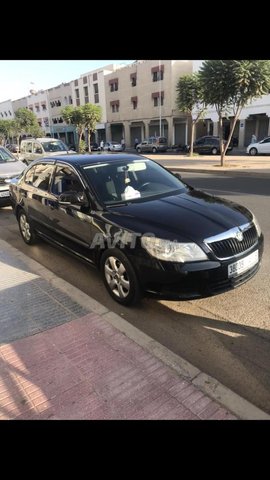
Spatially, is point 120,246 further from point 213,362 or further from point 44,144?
point 44,144

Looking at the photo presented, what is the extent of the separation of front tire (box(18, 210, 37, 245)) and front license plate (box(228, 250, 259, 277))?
3.68 metres

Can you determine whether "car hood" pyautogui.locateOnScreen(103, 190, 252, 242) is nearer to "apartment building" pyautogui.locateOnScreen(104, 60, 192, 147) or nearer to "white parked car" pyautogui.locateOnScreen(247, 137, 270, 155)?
"white parked car" pyautogui.locateOnScreen(247, 137, 270, 155)

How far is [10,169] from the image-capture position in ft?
30.6

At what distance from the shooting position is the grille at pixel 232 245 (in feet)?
10.9

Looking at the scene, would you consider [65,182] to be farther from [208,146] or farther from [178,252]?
[208,146]

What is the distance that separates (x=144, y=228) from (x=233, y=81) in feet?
45.9

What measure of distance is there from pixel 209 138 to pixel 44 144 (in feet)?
64.4

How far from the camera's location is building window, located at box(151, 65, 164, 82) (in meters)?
41.1

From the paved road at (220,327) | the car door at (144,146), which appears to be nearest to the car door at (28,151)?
the paved road at (220,327)

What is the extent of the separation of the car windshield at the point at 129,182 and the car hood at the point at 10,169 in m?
5.31

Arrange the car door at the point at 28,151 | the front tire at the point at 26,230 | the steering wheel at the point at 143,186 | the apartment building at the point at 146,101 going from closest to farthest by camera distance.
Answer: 1. the steering wheel at the point at 143,186
2. the front tire at the point at 26,230
3. the car door at the point at 28,151
4. the apartment building at the point at 146,101

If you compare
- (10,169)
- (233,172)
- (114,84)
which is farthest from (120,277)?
(114,84)

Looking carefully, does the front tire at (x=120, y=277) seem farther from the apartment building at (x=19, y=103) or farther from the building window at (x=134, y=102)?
the apartment building at (x=19, y=103)

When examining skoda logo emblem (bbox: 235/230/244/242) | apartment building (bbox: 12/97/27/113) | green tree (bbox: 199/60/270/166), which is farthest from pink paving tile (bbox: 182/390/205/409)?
apartment building (bbox: 12/97/27/113)
